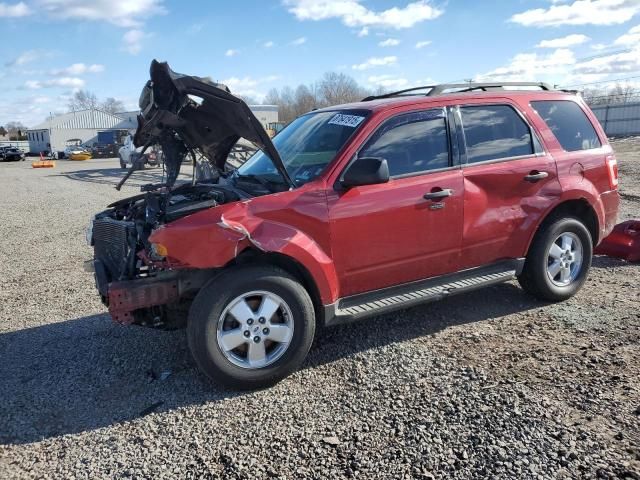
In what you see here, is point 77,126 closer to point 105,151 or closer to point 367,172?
point 105,151

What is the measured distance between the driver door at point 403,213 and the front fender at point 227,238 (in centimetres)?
30

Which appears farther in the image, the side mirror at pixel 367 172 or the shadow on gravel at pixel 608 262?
the shadow on gravel at pixel 608 262

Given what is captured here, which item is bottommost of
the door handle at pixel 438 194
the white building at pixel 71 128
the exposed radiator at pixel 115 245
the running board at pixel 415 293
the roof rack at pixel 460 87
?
the running board at pixel 415 293

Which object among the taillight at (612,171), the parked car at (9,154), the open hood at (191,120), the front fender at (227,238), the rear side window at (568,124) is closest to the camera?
the front fender at (227,238)

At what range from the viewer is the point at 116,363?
4312 millimetres

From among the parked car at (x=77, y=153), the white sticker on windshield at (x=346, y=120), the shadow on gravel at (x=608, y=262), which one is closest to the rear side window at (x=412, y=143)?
the white sticker on windshield at (x=346, y=120)

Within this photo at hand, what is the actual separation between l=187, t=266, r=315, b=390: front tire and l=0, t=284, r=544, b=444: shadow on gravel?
0.82 ft

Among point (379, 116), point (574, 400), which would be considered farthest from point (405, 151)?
point (574, 400)

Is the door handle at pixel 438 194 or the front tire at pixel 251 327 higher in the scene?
the door handle at pixel 438 194

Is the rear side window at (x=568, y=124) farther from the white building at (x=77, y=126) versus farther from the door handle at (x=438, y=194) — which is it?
the white building at (x=77, y=126)

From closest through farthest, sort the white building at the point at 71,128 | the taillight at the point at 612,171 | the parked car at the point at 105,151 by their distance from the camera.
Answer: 1. the taillight at the point at 612,171
2. the parked car at the point at 105,151
3. the white building at the point at 71,128

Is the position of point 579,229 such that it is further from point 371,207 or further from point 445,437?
point 445,437

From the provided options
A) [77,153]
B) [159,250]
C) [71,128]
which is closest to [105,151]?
[77,153]

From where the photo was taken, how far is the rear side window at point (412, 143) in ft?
13.8
